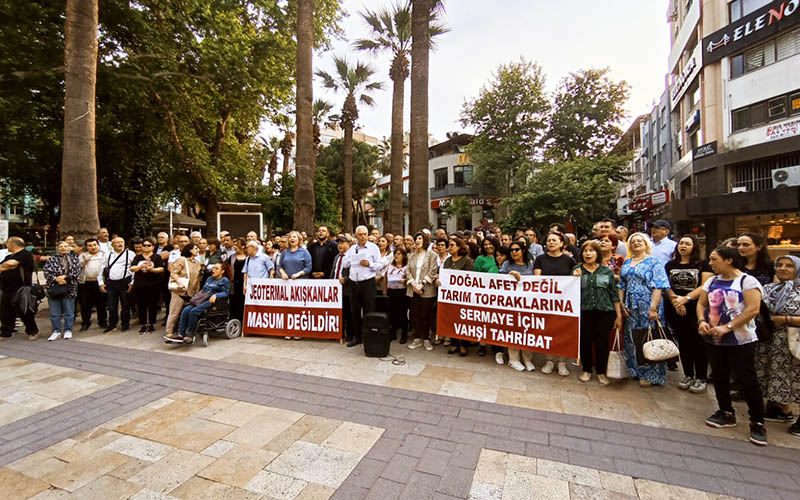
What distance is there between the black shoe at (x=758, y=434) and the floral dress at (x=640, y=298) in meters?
1.21

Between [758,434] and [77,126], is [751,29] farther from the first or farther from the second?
[77,126]

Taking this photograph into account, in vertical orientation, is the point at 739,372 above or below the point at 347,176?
below

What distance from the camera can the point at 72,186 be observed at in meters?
8.43

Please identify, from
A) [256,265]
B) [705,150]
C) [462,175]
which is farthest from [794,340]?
[462,175]

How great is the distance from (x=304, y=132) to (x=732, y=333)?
9.82 meters

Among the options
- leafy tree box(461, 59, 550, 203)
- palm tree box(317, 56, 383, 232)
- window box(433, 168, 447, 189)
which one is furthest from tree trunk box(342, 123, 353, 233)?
window box(433, 168, 447, 189)

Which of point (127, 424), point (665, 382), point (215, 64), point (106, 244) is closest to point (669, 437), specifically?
point (665, 382)

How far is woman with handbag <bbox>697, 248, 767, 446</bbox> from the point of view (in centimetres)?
329

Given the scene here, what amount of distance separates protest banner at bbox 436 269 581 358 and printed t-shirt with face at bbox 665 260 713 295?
1.14m

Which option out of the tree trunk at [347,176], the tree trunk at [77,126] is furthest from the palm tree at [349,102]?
the tree trunk at [77,126]

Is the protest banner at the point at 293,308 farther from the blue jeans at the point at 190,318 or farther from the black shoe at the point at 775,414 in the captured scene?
the black shoe at the point at 775,414

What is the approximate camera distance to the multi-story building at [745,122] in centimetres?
1669

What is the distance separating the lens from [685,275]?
15.1 feet

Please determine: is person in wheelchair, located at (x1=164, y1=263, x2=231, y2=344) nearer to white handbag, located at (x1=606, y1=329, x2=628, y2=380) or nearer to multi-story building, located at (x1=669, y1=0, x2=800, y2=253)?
white handbag, located at (x1=606, y1=329, x2=628, y2=380)
